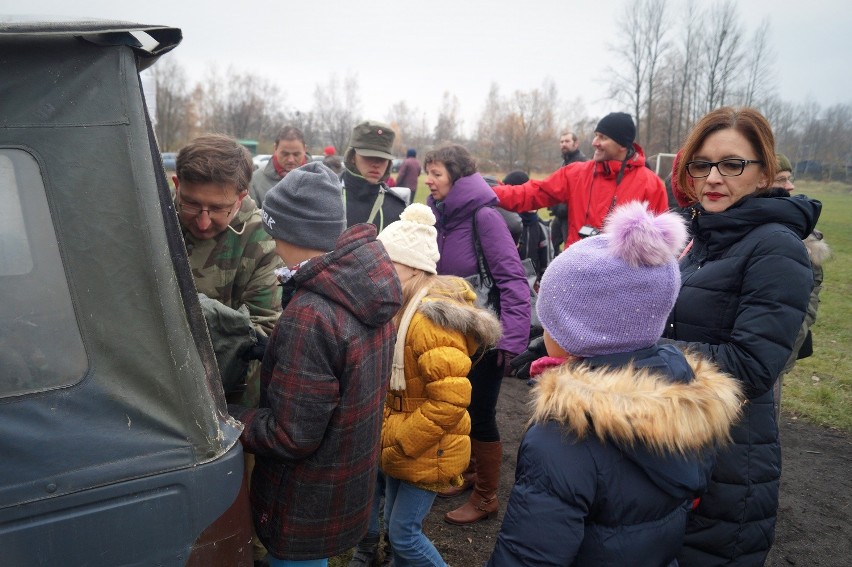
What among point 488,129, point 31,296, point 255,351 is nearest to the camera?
point 31,296

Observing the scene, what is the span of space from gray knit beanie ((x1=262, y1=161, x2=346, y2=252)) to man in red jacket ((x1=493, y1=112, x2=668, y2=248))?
239cm

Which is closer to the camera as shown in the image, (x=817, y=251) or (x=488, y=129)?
(x=817, y=251)

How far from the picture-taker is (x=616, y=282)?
5.13ft

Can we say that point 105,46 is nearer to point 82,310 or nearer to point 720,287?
point 82,310

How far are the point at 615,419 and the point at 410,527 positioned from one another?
1454mm

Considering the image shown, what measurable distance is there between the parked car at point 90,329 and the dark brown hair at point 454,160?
236cm

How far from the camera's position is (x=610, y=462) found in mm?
1474

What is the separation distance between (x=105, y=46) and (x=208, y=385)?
0.77 meters

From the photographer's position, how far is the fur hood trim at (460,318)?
2.51 meters

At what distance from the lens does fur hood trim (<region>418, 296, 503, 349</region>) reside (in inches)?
98.7

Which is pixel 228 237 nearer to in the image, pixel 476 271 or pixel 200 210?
pixel 200 210

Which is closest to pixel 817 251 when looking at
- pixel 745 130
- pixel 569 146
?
pixel 745 130

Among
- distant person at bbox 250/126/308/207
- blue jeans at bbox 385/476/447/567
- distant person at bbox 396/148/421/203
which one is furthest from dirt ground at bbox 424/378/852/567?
distant person at bbox 396/148/421/203

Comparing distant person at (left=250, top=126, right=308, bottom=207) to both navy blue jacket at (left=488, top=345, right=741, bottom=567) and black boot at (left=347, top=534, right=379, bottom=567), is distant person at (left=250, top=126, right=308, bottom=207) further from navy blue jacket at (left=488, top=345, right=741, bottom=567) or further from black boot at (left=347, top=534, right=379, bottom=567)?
navy blue jacket at (left=488, top=345, right=741, bottom=567)
